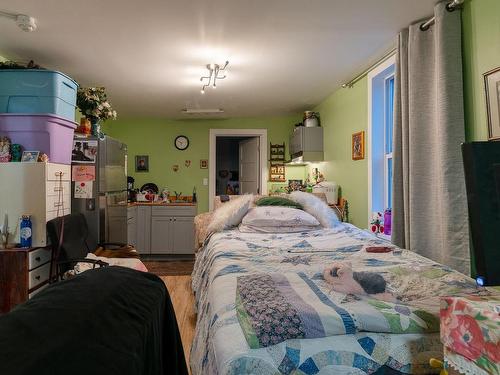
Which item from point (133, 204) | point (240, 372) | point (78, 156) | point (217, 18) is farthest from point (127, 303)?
point (133, 204)

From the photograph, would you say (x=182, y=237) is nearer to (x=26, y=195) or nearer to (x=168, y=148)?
(x=168, y=148)

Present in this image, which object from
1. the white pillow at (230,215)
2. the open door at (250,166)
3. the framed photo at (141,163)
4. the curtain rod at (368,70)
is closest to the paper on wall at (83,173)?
the white pillow at (230,215)

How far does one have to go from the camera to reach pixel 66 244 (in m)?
2.61

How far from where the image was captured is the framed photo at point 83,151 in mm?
3307

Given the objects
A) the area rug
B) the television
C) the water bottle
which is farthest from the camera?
the area rug

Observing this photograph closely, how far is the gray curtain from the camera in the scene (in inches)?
80.4

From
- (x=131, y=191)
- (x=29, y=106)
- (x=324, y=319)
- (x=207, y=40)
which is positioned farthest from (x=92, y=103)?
(x=324, y=319)

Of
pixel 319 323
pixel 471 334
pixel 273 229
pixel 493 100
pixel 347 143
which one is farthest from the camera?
pixel 347 143

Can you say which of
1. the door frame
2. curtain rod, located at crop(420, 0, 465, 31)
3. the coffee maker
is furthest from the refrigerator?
curtain rod, located at crop(420, 0, 465, 31)

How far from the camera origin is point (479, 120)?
2008mm

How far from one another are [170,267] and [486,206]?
14.7 ft

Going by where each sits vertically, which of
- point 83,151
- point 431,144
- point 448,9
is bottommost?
point 431,144

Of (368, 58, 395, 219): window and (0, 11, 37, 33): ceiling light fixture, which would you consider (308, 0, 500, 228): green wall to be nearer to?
(368, 58, 395, 219): window

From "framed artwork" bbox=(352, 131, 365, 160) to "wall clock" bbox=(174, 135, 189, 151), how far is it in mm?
3028
